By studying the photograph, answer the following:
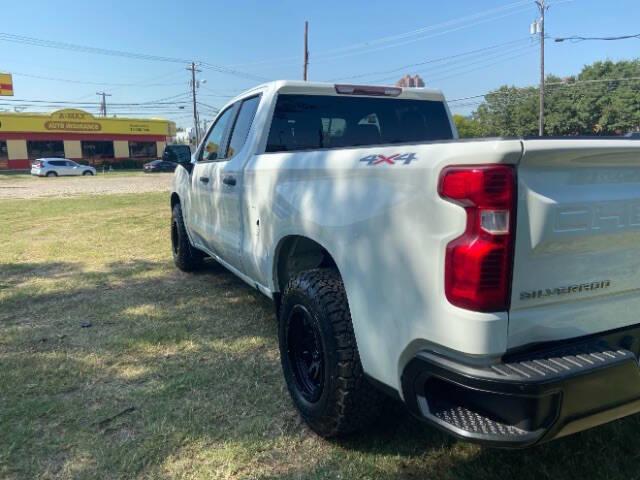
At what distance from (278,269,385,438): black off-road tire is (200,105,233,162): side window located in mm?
2221

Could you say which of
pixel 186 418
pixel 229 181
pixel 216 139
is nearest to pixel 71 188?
pixel 216 139

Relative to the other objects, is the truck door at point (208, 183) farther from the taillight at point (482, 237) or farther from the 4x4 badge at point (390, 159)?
the taillight at point (482, 237)

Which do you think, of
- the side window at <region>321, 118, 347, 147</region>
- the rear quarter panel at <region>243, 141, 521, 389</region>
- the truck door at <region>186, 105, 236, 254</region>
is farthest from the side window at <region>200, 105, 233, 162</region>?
the rear quarter panel at <region>243, 141, 521, 389</region>

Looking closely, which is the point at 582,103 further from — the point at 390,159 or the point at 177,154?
the point at 390,159

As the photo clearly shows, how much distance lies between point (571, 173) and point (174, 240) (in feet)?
17.5

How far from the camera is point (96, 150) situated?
49531mm

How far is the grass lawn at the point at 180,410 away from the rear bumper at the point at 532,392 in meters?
0.68

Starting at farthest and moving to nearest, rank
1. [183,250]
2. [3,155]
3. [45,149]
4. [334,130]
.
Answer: [45,149] → [3,155] → [183,250] → [334,130]

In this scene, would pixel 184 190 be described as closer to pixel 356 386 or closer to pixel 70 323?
pixel 70 323

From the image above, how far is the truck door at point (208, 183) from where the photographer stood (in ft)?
14.3

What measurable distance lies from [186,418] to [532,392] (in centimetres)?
194

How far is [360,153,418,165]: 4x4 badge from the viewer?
75.0 inches

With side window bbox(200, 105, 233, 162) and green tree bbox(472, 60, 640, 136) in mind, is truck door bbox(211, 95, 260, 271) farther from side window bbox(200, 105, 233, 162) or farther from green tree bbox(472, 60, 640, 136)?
green tree bbox(472, 60, 640, 136)

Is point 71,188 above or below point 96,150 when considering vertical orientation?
below
